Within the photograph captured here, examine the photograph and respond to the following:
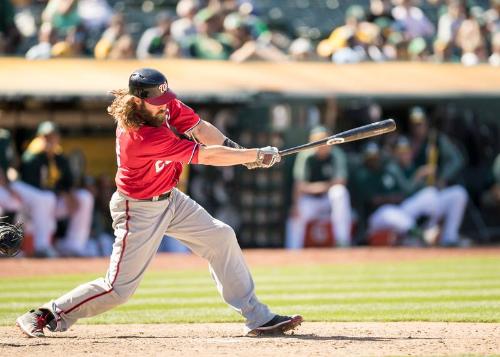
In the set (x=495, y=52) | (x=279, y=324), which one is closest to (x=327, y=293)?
(x=279, y=324)

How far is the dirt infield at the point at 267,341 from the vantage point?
19.4 ft

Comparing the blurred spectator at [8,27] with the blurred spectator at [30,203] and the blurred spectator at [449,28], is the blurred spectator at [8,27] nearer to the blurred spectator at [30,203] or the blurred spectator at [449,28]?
the blurred spectator at [30,203]

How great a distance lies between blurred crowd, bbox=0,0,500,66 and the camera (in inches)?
577

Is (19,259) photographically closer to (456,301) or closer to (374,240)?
(374,240)

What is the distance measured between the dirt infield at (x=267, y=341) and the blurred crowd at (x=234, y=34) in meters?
7.66

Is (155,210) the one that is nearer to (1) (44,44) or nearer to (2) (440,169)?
(1) (44,44)

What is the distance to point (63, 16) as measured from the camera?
49.4 ft

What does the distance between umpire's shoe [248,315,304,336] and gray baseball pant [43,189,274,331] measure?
34 mm

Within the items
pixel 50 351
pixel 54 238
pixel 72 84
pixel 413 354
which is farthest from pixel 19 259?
pixel 413 354

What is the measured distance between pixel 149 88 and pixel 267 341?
66.1 inches

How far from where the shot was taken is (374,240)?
14.1 metres

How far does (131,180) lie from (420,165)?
9.01 m

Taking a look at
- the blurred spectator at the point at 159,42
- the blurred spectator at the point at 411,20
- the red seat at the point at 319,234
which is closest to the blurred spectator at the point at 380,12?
the blurred spectator at the point at 411,20

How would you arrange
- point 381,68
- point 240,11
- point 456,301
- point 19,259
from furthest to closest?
point 240,11
point 381,68
point 19,259
point 456,301
